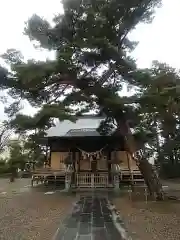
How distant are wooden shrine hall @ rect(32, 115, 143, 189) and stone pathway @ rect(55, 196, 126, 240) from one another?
791cm

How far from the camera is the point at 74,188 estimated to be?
52.4 ft

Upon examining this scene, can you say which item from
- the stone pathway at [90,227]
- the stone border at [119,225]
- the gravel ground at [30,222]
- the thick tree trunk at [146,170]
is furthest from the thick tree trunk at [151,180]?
the gravel ground at [30,222]

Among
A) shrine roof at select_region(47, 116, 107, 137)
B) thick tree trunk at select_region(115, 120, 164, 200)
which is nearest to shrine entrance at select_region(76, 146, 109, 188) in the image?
shrine roof at select_region(47, 116, 107, 137)

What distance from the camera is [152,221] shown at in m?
6.67

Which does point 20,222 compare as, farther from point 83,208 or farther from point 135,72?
point 135,72

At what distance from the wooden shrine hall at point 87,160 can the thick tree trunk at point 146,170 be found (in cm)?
460

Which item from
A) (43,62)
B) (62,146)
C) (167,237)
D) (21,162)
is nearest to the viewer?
(167,237)

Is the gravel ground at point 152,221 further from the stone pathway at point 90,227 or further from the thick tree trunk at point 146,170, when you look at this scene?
the thick tree trunk at point 146,170

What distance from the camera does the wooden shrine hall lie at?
16.5 metres

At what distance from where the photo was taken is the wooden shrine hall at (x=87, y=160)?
16.5m

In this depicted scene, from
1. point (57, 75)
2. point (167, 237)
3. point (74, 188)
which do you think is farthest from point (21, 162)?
point (167, 237)

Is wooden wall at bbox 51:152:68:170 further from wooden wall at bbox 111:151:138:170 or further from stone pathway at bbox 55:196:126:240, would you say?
stone pathway at bbox 55:196:126:240

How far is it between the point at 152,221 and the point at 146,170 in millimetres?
4708

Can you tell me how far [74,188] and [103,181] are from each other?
1.70m
